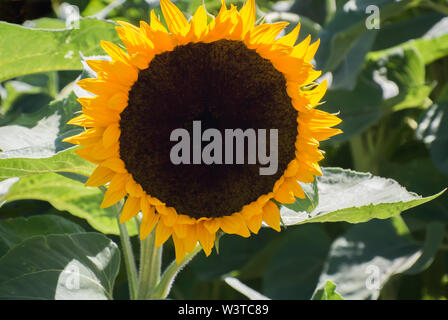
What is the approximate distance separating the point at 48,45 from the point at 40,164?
230mm

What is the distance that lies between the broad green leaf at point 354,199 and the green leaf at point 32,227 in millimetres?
385

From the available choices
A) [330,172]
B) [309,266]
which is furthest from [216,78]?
[309,266]

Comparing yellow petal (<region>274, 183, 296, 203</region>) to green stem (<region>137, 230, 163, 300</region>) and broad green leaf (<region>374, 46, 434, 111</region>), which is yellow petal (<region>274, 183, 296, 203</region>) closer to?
green stem (<region>137, 230, 163, 300</region>)

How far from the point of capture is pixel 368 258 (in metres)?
1.38

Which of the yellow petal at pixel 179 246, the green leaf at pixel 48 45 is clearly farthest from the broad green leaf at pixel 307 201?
the green leaf at pixel 48 45

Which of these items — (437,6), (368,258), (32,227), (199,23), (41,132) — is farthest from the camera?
(437,6)

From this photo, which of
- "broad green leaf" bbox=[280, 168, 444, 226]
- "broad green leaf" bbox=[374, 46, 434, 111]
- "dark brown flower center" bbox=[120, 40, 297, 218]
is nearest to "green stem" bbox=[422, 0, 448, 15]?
"broad green leaf" bbox=[374, 46, 434, 111]

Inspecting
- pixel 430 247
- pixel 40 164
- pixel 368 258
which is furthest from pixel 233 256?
pixel 40 164

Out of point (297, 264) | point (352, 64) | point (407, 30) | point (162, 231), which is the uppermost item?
point (407, 30)

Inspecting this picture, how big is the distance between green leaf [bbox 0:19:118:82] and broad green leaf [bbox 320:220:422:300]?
0.67m

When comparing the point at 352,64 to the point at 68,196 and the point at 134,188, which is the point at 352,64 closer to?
the point at 68,196

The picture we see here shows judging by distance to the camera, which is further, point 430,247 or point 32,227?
point 430,247

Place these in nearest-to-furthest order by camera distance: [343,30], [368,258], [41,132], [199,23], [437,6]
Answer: [199,23], [41,132], [343,30], [368,258], [437,6]

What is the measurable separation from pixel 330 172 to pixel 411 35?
34.0 inches
